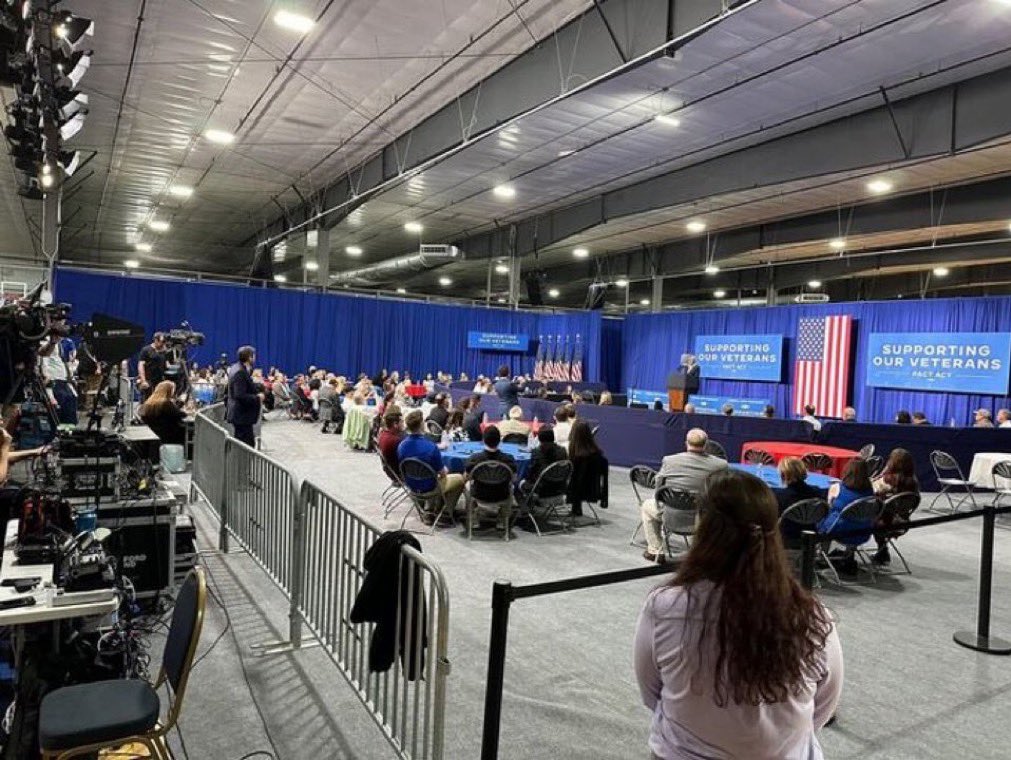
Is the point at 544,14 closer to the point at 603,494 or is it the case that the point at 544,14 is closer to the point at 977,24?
the point at 977,24

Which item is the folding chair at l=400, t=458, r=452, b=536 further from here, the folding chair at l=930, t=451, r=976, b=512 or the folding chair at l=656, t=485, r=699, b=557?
the folding chair at l=930, t=451, r=976, b=512

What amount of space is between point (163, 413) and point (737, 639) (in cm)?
750

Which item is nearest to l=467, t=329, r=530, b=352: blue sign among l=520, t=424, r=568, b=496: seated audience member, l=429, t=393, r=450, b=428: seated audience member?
l=429, t=393, r=450, b=428: seated audience member

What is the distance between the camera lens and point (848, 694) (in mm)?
3660

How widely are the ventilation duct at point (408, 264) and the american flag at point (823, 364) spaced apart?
9578 millimetres

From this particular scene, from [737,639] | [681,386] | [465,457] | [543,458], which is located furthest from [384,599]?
[681,386]

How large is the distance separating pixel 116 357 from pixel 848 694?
16.6 feet

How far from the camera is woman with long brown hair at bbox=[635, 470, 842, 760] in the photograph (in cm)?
145

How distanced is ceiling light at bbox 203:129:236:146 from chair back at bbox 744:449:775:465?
1043 centimetres

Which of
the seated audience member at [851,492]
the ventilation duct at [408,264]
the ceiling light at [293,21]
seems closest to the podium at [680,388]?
the ventilation duct at [408,264]

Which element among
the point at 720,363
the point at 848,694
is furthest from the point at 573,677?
the point at 720,363

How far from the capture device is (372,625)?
9.70 feet

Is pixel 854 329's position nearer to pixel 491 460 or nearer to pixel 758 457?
pixel 758 457

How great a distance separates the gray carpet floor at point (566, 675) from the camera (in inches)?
122
